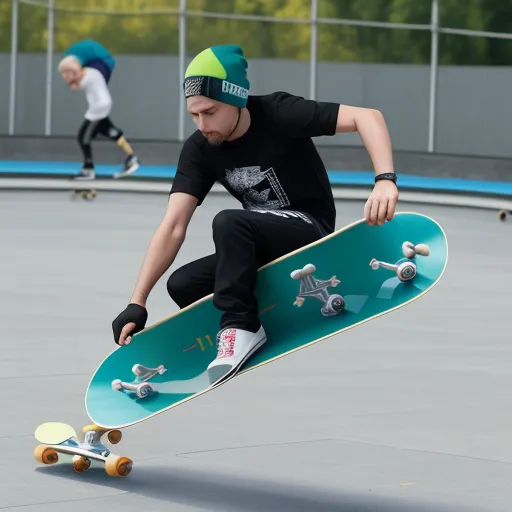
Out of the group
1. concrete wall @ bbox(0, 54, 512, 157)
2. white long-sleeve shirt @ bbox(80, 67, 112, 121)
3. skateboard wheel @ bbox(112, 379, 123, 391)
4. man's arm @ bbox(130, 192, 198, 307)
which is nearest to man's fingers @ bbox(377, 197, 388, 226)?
man's arm @ bbox(130, 192, 198, 307)

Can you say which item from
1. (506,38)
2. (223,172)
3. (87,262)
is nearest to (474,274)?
(87,262)

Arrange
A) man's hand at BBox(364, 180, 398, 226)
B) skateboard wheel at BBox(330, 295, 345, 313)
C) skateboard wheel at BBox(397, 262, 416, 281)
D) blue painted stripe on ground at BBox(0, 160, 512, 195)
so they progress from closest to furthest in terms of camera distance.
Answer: man's hand at BBox(364, 180, 398, 226)
skateboard wheel at BBox(397, 262, 416, 281)
skateboard wheel at BBox(330, 295, 345, 313)
blue painted stripe on ground at BBox(0, 160, 512, 195)

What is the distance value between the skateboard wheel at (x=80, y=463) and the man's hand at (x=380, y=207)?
1.40 m

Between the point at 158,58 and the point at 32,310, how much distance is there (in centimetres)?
1603

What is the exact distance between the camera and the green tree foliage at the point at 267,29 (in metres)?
23.3

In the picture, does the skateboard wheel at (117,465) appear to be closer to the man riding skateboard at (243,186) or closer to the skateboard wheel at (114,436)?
the skateboard wheel at (114,436)

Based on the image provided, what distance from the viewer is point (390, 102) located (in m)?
23.9

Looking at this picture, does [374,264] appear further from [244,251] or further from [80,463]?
[80,463]

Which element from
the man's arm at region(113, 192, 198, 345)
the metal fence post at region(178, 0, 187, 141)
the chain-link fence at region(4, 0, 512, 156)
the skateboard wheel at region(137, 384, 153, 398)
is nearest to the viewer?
the skateboard wheel at region(137, 384, 153, 398)

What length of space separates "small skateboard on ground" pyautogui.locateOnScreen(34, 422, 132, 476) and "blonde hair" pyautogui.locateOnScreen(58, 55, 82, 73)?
14.7 meters

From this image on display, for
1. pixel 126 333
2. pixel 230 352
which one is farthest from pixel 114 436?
pixel 230 352

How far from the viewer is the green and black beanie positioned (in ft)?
17.3

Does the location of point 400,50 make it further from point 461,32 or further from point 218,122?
point 218,122

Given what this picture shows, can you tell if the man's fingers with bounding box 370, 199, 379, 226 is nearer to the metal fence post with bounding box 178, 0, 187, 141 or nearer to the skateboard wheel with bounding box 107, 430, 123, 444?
the skateboard wheel with bounding box 107, 430, 123, 444
